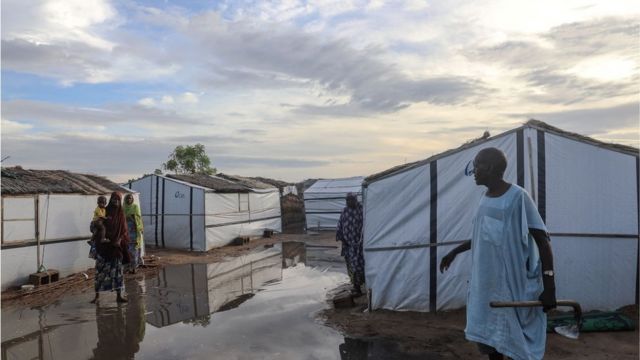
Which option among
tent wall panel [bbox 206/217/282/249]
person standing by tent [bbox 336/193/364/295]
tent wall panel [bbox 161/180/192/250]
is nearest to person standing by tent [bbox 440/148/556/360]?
person standing by tent [bbox 336/193/364/295]

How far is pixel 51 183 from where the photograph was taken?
1083 cm

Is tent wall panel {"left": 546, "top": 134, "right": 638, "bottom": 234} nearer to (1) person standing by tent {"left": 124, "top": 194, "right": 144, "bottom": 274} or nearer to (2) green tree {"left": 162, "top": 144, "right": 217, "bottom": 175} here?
(1) person standing by tent {"left": 124, "top": 194, "right": 144, "bottom": 274}

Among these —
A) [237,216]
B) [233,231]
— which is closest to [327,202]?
[237,216]

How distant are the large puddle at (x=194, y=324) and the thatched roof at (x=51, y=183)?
8.72 ft

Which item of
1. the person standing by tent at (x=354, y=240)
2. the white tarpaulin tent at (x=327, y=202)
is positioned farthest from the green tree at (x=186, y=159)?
the person standing by tent at (x=354, y=240)

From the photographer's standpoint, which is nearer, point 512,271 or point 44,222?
point 512,271

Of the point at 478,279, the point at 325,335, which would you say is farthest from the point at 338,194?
the point at 478,279

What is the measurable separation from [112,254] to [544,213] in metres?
7.00

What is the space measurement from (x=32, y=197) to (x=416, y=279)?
26.8 ft

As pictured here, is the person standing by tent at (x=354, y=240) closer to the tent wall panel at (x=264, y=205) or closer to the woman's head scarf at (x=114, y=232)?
the woman's head scarf at (x=114, y=232)

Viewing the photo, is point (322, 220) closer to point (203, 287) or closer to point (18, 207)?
point (203, 287)

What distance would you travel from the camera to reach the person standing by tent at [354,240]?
27.4ft

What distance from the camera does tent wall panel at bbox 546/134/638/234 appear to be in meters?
6.57

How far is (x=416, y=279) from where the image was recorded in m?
7.01
